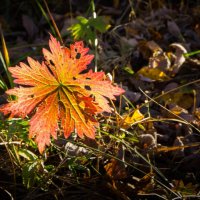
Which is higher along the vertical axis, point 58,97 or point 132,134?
point 58,97

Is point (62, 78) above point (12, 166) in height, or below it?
above

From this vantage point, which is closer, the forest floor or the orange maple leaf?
the orange maple leaf

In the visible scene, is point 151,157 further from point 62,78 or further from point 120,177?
point 62,78

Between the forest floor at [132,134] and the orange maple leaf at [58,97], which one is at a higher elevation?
the orange maple leaf at [58,97]

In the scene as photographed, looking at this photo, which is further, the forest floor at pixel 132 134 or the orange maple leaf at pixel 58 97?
the forest floor at pixel 132 134

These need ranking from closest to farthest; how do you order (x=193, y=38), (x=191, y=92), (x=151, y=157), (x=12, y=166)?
(x=12, y=166) → (x=151, y=157) → (x=191, y=92) → (x=193, y=38)

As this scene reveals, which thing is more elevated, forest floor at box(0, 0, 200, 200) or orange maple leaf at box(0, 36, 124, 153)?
orange maple leaf at box(0, 36, 124, 153)

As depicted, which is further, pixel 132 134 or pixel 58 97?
pixel 132 134

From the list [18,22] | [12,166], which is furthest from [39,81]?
[18,22]
